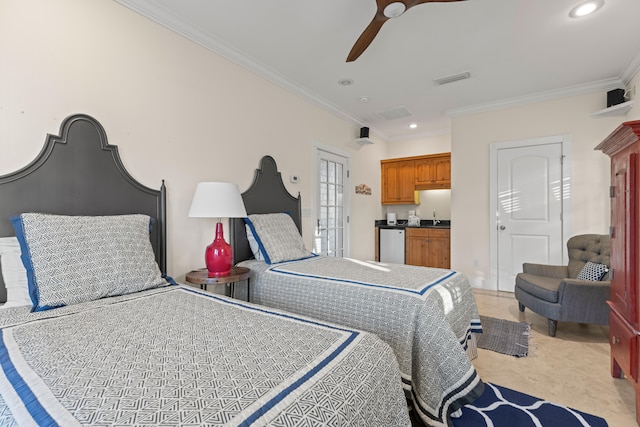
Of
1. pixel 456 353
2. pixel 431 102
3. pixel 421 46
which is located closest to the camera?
pixel 456 353

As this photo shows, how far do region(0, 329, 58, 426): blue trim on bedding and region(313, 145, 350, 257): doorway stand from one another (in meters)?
3.20

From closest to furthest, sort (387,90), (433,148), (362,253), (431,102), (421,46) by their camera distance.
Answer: (421,46), (387,90), (431,102), (362,253), (433,148)

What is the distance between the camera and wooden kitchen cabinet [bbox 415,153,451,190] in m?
5.34

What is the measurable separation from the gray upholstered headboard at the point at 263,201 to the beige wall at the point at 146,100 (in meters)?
0.10

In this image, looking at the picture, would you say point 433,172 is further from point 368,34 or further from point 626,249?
point 626,249

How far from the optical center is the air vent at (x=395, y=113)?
4461 millimetres

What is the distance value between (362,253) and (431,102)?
253cm

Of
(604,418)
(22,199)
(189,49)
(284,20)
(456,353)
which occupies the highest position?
(284,20)

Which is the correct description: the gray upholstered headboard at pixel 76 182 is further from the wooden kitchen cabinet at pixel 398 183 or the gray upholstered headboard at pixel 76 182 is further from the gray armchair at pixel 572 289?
the wooden kitchen cabinet at pixel 398 183

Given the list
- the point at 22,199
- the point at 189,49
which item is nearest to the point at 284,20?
the point at 189,49

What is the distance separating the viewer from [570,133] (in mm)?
3855

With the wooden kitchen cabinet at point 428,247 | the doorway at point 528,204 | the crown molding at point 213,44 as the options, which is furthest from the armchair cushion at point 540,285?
the crown molding at point 213,44

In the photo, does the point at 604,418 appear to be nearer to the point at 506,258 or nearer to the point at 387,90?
the point at 506,258

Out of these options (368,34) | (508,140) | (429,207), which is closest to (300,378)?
(368,34)
